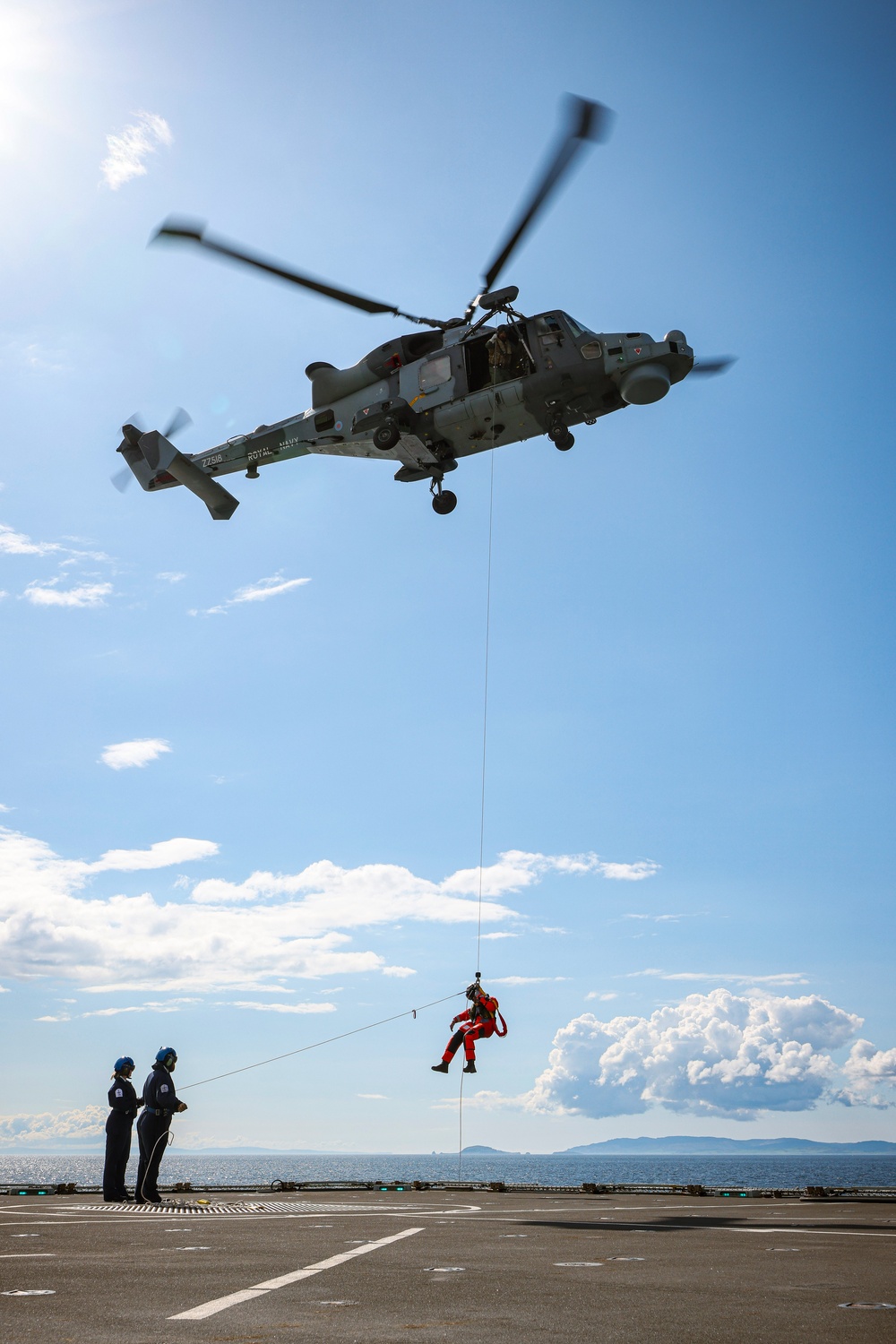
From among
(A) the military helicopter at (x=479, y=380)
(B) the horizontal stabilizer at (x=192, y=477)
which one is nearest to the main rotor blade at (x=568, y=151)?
(A) the military helicopter at (x=479, y=380)

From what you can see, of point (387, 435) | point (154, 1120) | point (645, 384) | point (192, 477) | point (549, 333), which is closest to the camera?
point (154, 1120)

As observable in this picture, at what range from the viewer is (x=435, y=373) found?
22406mm

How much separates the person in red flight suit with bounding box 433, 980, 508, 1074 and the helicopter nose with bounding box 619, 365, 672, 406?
1178cm

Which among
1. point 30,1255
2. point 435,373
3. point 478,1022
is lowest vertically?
point 30,1255

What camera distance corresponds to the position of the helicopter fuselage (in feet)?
70.5

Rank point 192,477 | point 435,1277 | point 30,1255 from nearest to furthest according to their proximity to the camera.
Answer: point 435,1277 → point 30,1255 → point 192,477

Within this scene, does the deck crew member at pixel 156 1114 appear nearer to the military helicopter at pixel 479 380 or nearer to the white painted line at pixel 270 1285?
the white painted line at pixel 270 1285

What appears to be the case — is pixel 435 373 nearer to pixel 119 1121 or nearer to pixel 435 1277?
pixel 119 1121

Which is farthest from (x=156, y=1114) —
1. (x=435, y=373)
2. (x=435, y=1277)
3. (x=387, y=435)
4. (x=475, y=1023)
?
(x=435, y=373)

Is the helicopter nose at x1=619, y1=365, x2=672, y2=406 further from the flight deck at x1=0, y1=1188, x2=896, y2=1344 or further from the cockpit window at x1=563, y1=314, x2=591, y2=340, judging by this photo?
the flight deck at x1=0, y1=1188, x2=896, y2=1344

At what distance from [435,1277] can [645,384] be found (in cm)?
1719

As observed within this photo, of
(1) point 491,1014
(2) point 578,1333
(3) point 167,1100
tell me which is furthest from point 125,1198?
(2) point 578,1333

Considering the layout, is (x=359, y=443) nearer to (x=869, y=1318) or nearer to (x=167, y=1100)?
(x=167, y=1100)

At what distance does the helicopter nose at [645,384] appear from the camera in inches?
836
